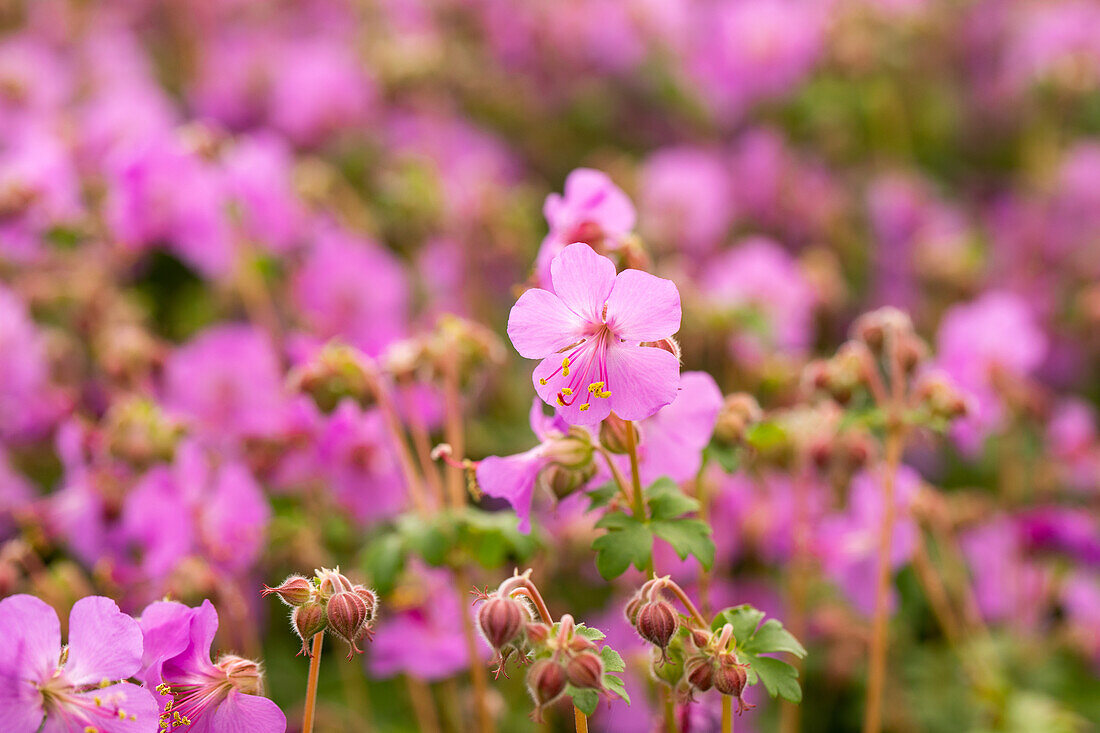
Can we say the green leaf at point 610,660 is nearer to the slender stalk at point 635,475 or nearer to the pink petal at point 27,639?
the slender stalk at point 635,475

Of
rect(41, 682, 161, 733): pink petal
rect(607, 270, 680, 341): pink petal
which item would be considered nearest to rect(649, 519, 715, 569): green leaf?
rect(607, 270, 680, 341): pink petal

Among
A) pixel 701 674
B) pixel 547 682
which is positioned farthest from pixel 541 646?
pixel 701 674

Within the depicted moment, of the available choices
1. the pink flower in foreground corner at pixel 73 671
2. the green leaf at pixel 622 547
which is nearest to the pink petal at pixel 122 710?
the pink flower in foreground corner at pixel 73 671

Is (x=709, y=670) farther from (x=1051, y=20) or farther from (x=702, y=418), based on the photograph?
(x=1051, y=20)

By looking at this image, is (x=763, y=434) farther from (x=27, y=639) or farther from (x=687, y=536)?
(x=27, y=639)

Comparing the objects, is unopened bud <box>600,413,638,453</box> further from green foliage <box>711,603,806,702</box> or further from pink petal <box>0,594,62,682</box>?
pink petal <box>0,594,62,682</box>

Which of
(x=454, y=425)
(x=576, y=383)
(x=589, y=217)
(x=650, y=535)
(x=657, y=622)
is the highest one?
(x=589, y=217)

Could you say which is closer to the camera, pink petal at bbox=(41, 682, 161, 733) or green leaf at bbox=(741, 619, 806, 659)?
pink petal at bbox=(41, 682, 161, 733)
